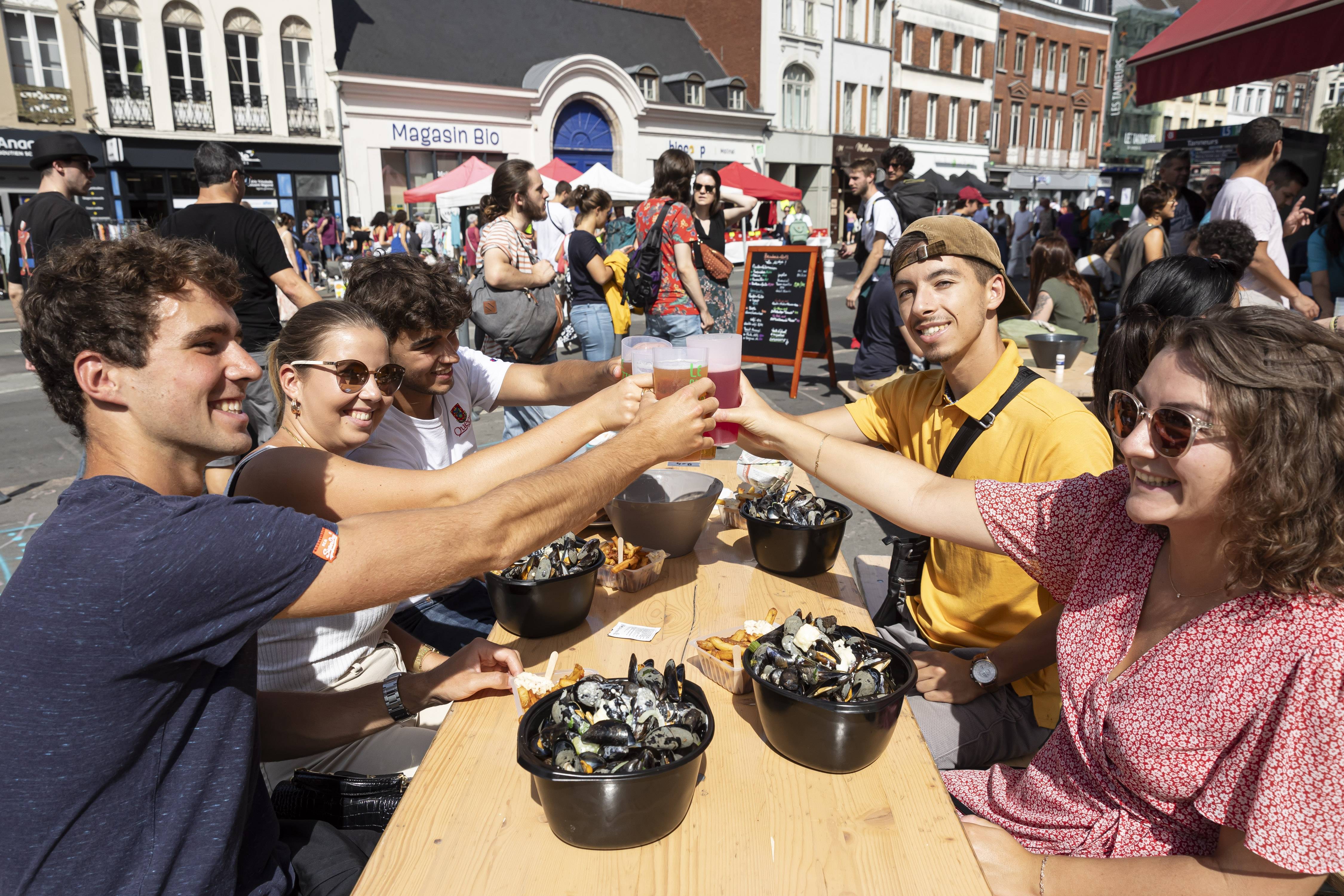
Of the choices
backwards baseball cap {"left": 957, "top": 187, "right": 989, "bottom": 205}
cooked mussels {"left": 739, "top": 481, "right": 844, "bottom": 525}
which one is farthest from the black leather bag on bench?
backwards baseball cap {"left": 957, "top": 187, "right": 989, "bottom": 205}

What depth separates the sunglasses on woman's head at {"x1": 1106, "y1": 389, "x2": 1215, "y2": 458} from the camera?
1352 millimetres

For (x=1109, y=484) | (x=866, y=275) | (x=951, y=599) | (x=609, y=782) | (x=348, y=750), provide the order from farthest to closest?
(x=866, y=275) → (x=951, y=599) → (x=348, y=750) → (x=1109, y=484) → (x=609, y=782)

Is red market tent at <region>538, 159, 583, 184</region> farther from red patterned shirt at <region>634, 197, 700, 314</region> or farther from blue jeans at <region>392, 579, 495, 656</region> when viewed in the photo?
blue jeans at <region>392, 579, 495, 656</region>

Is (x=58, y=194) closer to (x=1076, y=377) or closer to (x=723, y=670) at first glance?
(x=723, y=670)

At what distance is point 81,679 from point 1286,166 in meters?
8.96

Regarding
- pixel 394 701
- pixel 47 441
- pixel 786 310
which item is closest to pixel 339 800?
pixel 394 701

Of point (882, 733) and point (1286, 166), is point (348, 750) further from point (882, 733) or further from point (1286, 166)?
point (1286, 166)

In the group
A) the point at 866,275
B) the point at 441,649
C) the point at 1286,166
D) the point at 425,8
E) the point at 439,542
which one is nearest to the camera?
the point at 439,542

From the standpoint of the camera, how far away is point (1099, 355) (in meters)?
2.68

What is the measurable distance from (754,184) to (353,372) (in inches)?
813

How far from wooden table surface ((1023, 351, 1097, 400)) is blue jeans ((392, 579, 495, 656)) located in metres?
3.27

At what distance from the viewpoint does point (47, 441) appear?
659 centimetres

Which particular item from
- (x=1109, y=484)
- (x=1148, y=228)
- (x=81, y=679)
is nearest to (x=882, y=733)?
(x=1109, y=484)

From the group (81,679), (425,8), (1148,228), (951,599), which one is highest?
(425,8)
